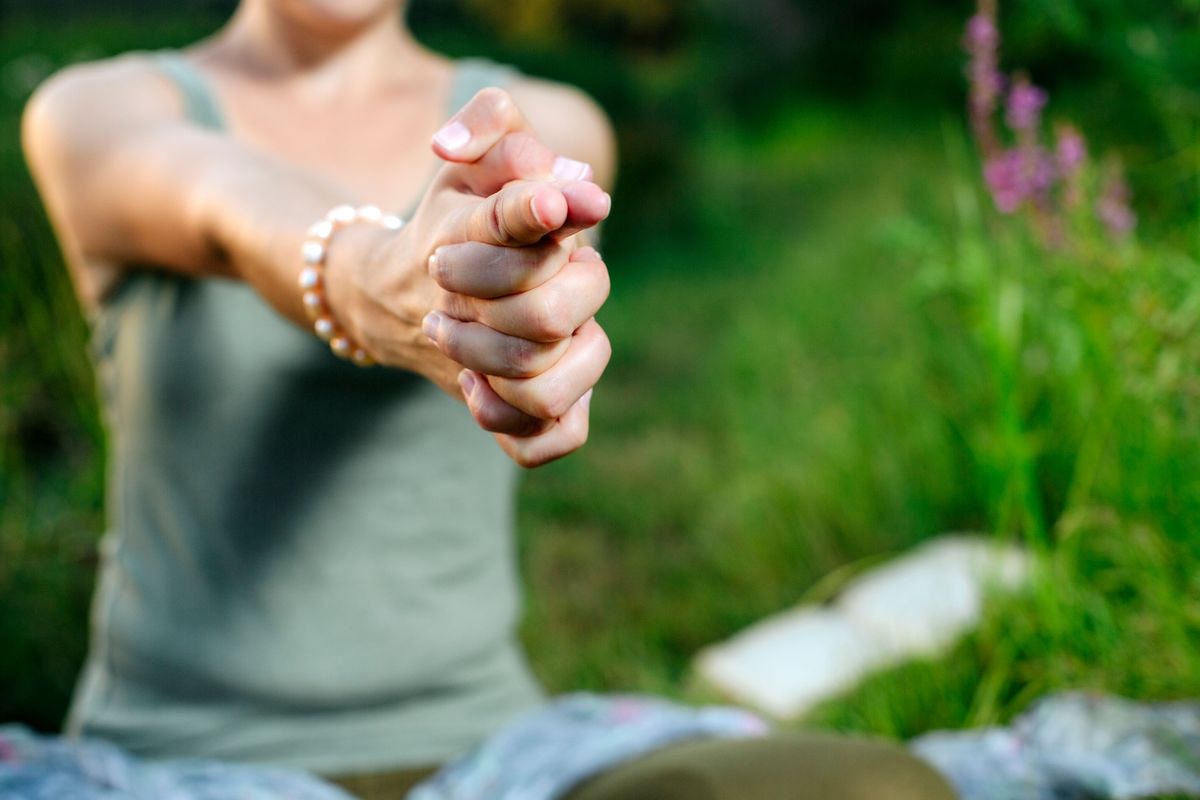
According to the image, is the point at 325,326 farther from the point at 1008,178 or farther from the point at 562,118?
the point at 1008,178

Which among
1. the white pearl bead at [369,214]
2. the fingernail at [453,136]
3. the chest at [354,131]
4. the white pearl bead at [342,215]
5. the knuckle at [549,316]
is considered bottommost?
the chest at [354,131]

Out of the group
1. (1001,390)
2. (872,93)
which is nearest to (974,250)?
(1001,390)

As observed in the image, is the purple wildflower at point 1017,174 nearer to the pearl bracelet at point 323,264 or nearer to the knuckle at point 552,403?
the pearl bracelet at point 323,264

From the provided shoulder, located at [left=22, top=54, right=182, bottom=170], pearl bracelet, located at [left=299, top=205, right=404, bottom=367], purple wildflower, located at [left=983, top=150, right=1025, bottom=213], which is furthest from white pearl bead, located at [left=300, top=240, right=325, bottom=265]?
purple wildflower, located at [left=983, top=150, right=1025, bottom=213]

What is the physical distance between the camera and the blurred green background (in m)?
1.90

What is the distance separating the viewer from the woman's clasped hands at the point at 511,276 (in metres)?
0.68

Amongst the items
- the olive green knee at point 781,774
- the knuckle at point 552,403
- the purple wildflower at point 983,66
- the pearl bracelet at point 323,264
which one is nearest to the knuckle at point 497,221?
the knuckle at point 552,403

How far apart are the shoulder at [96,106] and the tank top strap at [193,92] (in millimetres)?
13

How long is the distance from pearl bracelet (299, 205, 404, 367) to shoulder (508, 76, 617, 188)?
23.3 inches

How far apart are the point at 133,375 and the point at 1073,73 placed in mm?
5326

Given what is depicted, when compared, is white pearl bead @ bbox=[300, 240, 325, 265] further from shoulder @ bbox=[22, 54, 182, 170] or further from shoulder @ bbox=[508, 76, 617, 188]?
shoulder @ bbox=[508, 76, 617, 188]

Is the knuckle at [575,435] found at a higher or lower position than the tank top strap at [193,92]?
higher

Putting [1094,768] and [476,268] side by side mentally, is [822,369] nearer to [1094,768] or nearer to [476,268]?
[1094,768]

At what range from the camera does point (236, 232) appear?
107 cm
